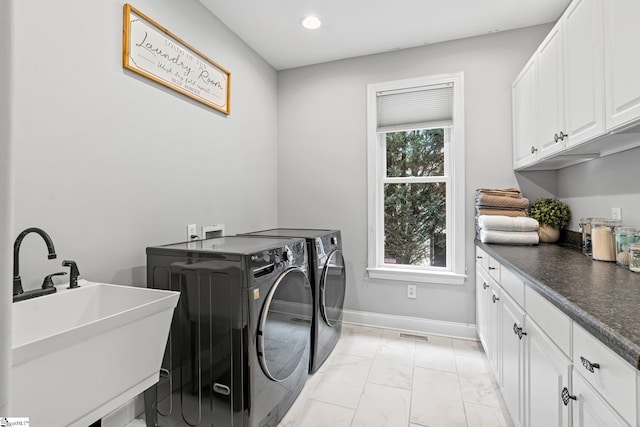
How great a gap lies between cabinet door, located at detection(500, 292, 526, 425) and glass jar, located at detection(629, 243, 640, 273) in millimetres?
503

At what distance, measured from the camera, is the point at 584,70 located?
1.50 meters

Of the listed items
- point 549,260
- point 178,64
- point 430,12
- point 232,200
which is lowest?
point 549,260

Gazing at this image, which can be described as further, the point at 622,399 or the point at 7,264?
the point at 622,399

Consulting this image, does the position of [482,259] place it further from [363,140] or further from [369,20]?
[369,20]

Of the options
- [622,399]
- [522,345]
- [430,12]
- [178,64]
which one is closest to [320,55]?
[430,12]

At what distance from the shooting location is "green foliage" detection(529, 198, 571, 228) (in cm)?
227

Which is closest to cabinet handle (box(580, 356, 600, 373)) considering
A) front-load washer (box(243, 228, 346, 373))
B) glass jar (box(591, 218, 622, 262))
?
glass jar (box(591, 218, 622, 262))

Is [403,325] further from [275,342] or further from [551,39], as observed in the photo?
[551,39]

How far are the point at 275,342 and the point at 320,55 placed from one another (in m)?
2.62

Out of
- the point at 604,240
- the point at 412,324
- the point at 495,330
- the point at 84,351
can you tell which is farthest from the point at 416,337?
the point at 84,351

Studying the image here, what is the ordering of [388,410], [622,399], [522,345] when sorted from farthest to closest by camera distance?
1. [388,410]
2. [522,345]
3. [622,399]

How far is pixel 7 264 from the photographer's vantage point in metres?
0.36

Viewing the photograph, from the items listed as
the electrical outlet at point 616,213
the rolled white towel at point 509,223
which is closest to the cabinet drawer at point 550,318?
the electrical outlet at point 616,213

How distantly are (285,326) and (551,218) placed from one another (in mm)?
2096
